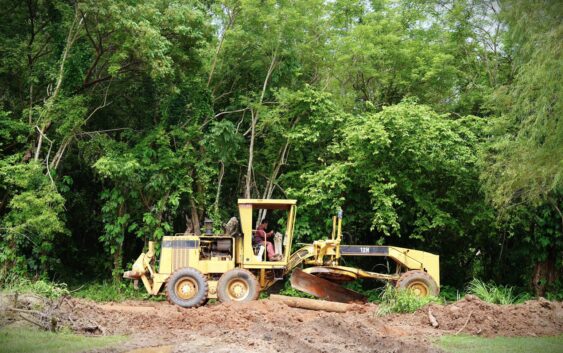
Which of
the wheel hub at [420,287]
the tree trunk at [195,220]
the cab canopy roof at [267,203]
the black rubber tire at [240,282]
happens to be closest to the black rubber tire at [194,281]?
the black rubber tire at [240,282]

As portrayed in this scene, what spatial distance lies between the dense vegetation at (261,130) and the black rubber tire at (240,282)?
11.3 feet

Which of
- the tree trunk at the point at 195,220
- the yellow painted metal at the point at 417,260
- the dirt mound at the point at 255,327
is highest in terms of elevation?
the tree trunk at the point at 195,220

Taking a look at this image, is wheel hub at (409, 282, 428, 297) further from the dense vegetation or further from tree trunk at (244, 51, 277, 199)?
tree trunk at (244, 51, 277, 199)

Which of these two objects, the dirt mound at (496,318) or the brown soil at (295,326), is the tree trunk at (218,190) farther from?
the dirt mound at (496,318)

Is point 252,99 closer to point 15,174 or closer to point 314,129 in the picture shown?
point 314,129

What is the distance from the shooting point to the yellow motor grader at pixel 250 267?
45.4 ft

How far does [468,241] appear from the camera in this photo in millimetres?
18578

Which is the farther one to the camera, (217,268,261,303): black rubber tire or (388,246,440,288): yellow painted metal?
(388,246,440,288): yellow painted metal

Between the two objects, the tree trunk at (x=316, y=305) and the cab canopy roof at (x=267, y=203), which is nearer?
the tree trunk at (x=316, y=305)

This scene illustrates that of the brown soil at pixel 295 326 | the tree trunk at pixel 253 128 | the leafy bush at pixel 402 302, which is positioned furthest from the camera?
the tree trunk at pixel 253 128

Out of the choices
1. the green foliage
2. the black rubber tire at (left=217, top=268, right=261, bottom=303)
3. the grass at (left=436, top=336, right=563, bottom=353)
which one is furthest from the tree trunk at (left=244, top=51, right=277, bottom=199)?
the grass at (left=436, top=336, right=563, bottom=353)

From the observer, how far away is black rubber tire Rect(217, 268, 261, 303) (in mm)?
13734

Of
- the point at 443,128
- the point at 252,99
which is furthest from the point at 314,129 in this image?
the point at 443,128

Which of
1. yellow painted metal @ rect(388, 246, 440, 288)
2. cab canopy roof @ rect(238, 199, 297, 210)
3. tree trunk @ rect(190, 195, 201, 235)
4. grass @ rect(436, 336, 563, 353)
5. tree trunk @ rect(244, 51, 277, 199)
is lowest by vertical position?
grass @ rect(436, 336, 563, 353)
